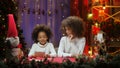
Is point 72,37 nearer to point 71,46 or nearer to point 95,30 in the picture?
point 71,46

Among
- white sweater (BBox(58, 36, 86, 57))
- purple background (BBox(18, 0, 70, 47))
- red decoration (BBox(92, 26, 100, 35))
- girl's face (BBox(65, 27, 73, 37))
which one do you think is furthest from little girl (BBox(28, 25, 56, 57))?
red decoration (BBox(92, 26, 100, 35))

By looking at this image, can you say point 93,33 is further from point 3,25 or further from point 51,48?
point 51,48

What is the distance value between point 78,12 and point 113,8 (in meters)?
1.25

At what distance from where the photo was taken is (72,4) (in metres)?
10.8

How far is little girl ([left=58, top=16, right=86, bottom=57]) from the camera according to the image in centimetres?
481

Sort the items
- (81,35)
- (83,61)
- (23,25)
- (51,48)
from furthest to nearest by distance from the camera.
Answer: (23,25) → (51,48) → (81,35) → (83,61)

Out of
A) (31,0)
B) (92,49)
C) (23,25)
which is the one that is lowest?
(92,49)

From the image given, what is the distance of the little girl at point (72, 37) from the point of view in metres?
4.81

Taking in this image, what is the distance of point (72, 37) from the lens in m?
4.89

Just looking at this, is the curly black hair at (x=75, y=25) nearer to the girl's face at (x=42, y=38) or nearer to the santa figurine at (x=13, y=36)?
the girl's face at (x=42, y=38)

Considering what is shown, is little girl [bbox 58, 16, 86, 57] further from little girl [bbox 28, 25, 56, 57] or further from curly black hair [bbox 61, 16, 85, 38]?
little girl [bbox 28, 25, 56, 57]

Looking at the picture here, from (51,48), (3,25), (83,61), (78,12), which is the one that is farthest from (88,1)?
(83,61)

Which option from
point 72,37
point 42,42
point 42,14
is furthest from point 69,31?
point 42,14

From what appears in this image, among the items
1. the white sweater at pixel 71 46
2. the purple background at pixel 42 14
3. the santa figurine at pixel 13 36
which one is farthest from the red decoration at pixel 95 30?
the white sweater at pixel 71 46
